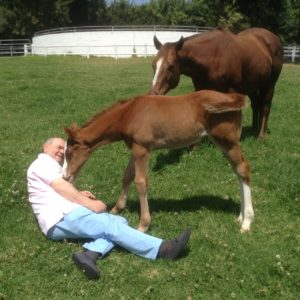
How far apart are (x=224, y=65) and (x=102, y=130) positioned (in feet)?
14.3

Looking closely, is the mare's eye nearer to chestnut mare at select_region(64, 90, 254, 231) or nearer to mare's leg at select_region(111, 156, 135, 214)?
chestnut mare at select_region(64, 90, 254, 231)

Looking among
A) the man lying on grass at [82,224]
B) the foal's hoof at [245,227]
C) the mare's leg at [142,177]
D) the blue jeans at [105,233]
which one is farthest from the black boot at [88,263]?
the foal's hoof at [245,227]

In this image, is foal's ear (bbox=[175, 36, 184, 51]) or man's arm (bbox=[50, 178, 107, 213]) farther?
foal's ear (bbox=[175, 36, 184, 51])

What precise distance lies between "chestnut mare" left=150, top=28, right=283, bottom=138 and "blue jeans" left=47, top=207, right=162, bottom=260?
3791 mm

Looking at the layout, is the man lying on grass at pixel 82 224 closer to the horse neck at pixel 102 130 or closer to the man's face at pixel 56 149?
the man's face at pixel 56 149

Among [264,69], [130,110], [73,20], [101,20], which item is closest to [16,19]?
[73,20]

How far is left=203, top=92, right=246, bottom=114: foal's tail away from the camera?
20.1ft

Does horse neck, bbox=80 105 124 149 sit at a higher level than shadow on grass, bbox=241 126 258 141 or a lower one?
higher

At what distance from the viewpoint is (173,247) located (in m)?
5.51

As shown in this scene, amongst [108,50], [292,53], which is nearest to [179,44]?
[108,50]

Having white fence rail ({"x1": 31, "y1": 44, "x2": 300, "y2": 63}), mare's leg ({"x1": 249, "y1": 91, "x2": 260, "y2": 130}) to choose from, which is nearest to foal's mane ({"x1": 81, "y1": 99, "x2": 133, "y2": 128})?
mare's leg ({"x1": 249, "y1": 91, "x2": 260, "y2": 130})

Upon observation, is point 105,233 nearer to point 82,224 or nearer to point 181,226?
point 82,224

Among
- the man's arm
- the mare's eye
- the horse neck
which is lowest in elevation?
the man's arm

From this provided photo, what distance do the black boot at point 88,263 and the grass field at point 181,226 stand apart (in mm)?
75
